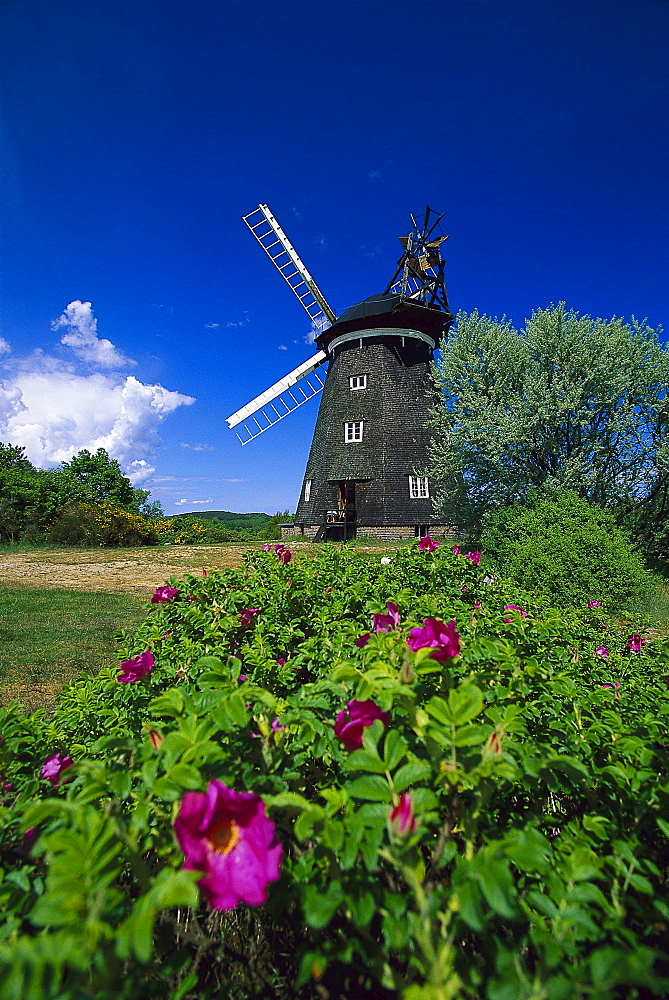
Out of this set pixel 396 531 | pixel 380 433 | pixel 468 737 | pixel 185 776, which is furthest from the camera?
pixel 380 433

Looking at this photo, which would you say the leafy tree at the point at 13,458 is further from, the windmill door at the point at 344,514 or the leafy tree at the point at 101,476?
the windmill door at the point at 344,514

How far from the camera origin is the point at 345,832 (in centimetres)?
94

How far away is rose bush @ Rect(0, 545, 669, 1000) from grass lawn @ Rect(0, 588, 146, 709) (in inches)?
147

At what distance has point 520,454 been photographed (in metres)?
10.9

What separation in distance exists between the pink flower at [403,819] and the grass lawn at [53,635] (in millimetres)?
4813

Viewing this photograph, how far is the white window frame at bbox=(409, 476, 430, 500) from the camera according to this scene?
18125 mm

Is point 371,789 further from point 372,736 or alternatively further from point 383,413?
point 383,413

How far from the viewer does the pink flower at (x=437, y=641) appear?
128 cm

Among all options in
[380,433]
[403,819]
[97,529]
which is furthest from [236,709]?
[97,529]

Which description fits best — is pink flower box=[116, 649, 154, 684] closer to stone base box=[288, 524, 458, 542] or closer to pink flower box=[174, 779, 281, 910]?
pink flower box=[174, 779, 281, 910]

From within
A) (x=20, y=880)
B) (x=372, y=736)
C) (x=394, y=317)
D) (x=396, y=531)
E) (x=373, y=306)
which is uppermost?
(x=373, y=306)

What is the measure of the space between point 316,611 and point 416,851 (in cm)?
172

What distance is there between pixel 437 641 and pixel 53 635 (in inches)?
298

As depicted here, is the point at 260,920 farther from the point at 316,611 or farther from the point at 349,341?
the point at 349,341
